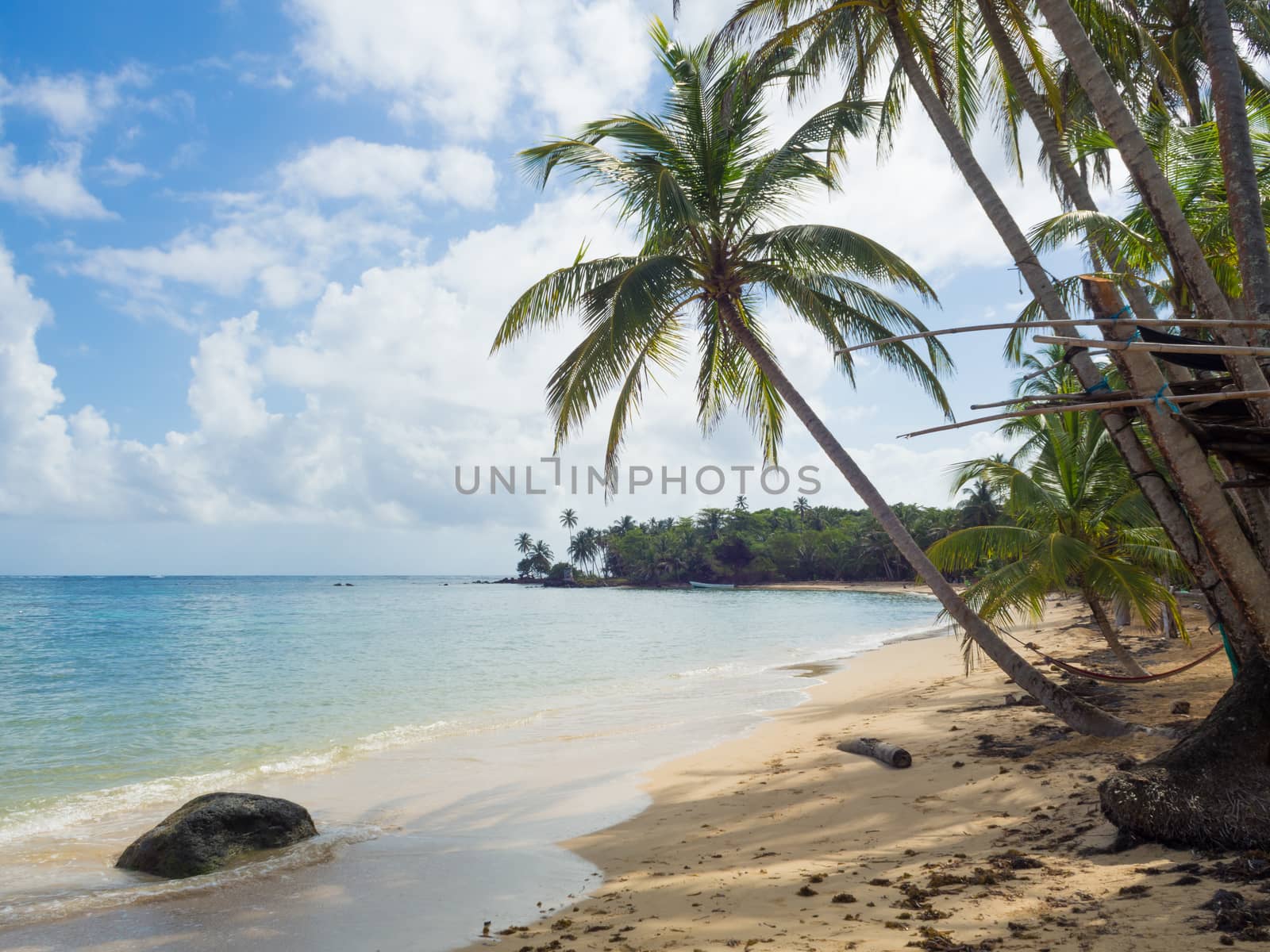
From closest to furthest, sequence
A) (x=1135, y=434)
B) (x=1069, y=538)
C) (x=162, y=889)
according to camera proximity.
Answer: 1. (x=162, y=889)
2. (x=1135, y=434)
3. (x=1069, y=538)

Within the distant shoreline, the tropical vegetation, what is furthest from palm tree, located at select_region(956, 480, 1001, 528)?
the tropical vegetation

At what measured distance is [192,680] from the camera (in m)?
16.6

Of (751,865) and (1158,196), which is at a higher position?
(1158,196)

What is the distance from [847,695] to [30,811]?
1023cm

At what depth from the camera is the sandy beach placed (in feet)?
10.9

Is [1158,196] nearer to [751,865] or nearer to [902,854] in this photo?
[902,854]

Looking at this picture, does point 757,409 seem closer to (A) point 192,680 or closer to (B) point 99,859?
(B) point 99,859

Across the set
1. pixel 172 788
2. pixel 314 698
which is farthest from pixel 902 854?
pixel 314 698

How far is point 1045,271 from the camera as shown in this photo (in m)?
5.93

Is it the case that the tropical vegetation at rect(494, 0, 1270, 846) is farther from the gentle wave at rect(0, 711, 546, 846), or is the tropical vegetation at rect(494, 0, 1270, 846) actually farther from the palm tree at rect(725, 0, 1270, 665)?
the gentle wave at rect(0, 711, 546, 846)

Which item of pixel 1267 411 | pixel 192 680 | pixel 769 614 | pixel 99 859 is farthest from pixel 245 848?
pixel 769 614

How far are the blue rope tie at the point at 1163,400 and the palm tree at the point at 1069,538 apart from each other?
446 cm

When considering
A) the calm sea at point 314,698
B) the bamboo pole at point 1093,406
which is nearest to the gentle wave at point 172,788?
the calm sea at point 314,698

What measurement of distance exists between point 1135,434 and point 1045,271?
1435 millimetres
